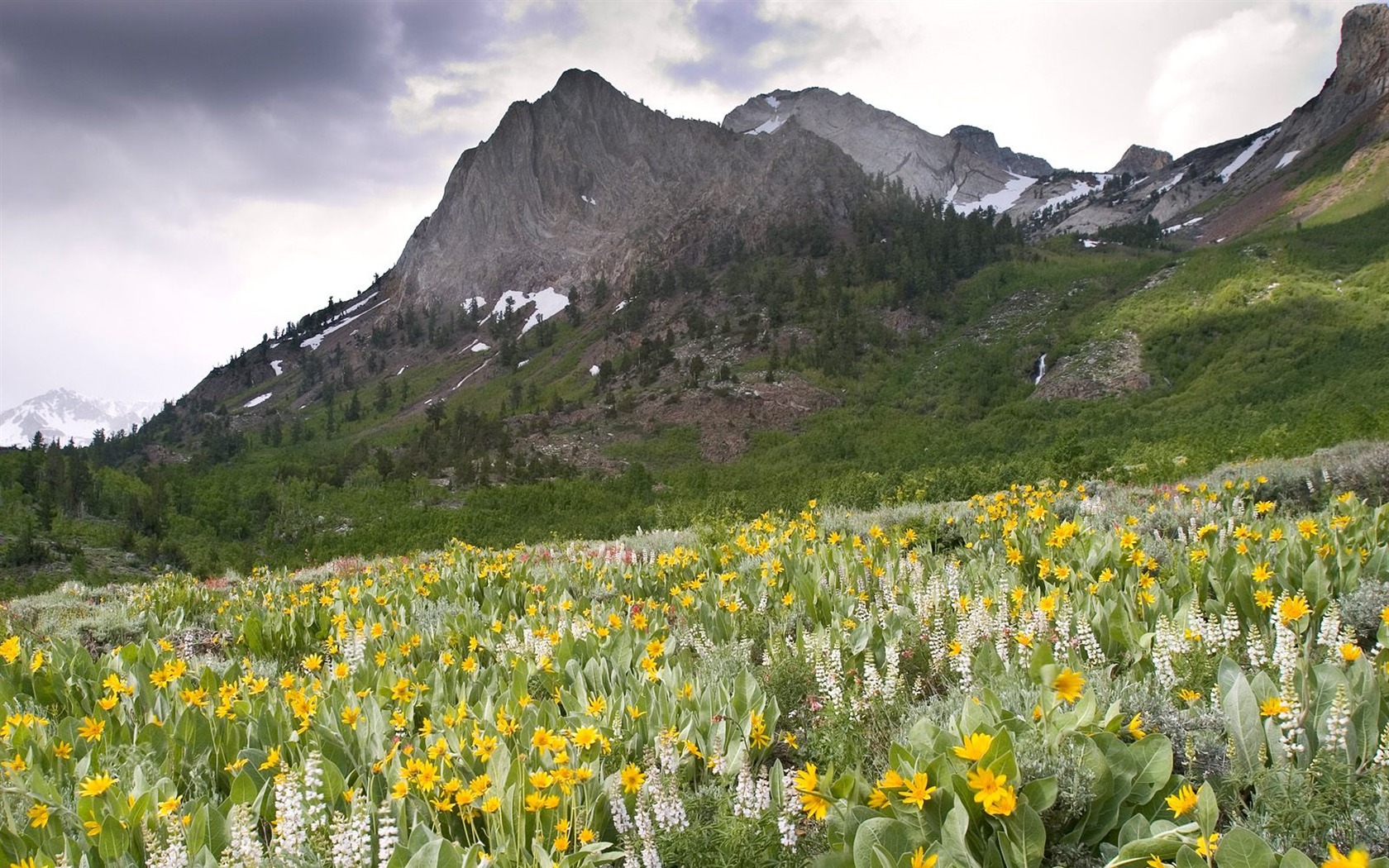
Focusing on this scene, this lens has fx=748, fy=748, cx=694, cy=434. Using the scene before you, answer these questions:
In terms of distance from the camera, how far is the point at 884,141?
162 metres

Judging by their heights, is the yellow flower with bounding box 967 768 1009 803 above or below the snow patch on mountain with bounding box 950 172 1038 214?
below

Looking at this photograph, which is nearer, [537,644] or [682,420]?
[537,644]

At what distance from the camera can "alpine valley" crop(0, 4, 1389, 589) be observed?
28.5 m

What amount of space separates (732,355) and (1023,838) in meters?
53.8

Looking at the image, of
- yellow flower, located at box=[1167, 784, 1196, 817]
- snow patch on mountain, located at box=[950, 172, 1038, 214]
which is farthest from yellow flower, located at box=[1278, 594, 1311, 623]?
snow patch on mountain, located at box=[950, 172, 1038, 214]

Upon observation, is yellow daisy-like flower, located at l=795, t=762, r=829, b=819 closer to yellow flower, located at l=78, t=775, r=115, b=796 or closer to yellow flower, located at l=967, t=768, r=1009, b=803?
yellow flower, located at l=967, t=768, r=1009, b=803

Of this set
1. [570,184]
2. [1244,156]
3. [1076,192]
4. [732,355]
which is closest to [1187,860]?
[732,355]

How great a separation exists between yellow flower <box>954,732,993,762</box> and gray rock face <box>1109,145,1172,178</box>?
630 feet

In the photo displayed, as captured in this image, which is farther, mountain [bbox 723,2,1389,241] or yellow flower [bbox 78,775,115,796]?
mountain [bbox 723,2,1389,241]

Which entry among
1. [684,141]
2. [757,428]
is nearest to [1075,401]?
[757,428]

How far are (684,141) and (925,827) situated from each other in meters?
124

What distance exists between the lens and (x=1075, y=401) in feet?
121

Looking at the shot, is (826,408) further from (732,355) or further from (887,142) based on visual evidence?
(887,142)

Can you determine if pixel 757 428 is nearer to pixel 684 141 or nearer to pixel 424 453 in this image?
pixel 424 453
